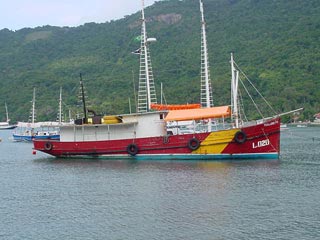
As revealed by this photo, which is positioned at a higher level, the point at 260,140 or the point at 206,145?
the point at 260,140

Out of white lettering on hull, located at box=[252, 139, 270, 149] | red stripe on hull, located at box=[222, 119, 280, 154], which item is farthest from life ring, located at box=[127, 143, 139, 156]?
white lettering on hull, located at box=[252, 139, 270, 149]

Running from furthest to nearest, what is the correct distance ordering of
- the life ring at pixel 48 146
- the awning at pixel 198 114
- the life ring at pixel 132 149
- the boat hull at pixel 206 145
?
1. the life ring at pixel 48 146
2. the life ring at pixel 132 149
3. the awning at pixel 198 114
4. the boat hull at pixel 206 145

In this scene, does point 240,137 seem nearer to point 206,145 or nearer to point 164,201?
point 206,145

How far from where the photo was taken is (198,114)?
46.7m

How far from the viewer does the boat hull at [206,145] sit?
4556 cm

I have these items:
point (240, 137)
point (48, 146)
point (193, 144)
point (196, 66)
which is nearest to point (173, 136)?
point (193, 144)

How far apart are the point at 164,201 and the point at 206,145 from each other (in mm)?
15778

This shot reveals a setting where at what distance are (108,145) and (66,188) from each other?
13072mm

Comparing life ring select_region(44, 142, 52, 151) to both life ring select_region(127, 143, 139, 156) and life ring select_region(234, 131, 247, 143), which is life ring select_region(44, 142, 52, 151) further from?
life ring select_region(234, 131, 247, 143)

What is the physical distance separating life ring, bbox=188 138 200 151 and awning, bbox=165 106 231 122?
1783 millimetres

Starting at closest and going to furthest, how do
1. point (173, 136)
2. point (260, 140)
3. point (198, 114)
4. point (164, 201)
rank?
point (164, 201)
point (260, 140)
point (198, 114)
point (173, 136)

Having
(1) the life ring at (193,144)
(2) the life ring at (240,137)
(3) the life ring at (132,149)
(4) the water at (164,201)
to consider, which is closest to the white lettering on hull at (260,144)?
(2) the life ring at (240,137)

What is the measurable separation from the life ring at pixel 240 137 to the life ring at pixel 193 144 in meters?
3.17

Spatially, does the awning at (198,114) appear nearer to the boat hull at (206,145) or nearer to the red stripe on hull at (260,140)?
the boat hull at (206,145)
